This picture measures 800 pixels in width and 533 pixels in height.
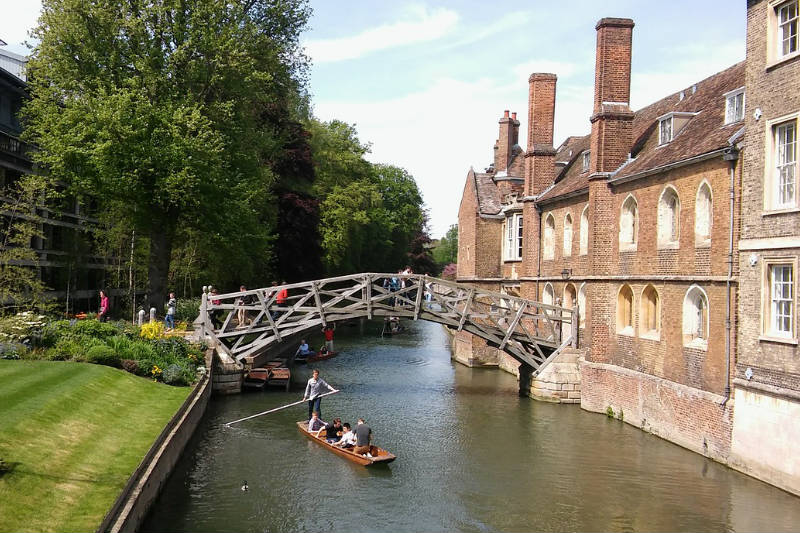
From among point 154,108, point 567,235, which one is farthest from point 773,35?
point 154,108

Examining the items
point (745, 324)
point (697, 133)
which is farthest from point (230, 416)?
point (697, 133)

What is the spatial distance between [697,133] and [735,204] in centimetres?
407

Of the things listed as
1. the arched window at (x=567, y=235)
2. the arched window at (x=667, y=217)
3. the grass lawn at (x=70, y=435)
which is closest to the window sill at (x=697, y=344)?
the arched window at (x=667, y=217)

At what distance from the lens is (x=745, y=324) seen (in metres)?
15.9

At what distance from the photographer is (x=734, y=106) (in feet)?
61.4

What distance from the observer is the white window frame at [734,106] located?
18.5 metres

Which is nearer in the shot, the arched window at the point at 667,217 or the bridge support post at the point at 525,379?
the arched window at the point at 667,217

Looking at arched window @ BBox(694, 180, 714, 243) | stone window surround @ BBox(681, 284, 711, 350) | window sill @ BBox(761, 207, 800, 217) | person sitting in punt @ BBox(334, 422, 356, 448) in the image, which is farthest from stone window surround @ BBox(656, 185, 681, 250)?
person sitting in punt @ BBox(334, 422, 356, 448)

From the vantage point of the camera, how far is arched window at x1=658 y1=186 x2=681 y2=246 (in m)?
20.1

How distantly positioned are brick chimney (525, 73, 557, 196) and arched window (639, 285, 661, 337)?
943cm

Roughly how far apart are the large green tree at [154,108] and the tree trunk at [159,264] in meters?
0.04

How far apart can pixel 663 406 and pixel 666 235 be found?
4636 mm

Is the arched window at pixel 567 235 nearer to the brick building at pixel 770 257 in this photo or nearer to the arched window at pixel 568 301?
the arched window at pixel 568 301

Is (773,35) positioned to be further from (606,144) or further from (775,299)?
(606,144)
